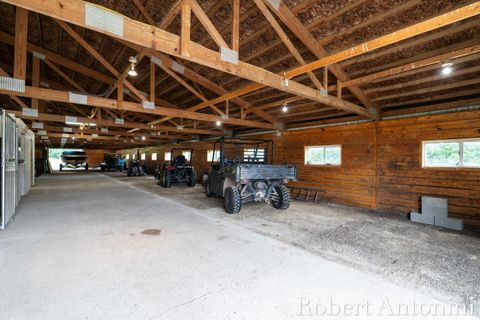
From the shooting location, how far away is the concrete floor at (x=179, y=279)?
5.79 feet

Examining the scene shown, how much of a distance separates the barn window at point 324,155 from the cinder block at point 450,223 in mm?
2655

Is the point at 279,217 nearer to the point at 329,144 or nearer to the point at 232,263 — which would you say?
the point at 232,263

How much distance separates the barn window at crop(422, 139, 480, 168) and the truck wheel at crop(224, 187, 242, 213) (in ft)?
14.7

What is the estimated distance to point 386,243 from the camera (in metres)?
3.36

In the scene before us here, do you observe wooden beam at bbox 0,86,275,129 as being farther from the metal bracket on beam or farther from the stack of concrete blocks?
the stack of concrete blocks

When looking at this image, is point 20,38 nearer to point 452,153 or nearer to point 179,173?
point 179,173

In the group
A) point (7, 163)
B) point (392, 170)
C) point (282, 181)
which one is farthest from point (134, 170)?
point (392, 170)

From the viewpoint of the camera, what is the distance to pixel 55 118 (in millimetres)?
6664

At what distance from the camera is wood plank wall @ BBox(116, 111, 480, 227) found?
14.7 ft

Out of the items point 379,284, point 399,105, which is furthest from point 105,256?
point 399,105

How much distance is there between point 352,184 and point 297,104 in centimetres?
289

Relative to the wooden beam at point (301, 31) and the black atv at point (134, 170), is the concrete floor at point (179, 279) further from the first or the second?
the black atv at point (134, 170)

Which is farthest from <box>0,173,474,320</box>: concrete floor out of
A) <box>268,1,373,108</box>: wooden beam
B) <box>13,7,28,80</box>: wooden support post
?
<box>268,1,373,108</box>: wooden beam

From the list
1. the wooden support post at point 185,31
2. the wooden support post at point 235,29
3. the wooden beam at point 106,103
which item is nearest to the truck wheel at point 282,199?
the wooden beam at point 106,103
